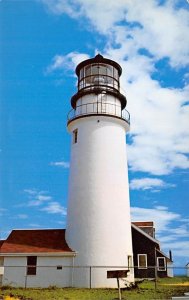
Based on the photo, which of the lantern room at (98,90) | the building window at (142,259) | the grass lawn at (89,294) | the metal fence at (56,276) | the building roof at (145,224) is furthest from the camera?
the building roof at (145,224)

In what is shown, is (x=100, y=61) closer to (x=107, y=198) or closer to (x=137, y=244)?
(x=107, y=198)

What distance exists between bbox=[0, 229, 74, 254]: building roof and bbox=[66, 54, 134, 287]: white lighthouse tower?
0.31 meters

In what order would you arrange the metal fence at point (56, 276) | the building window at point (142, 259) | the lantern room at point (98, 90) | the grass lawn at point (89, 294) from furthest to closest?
the building window at point (142, 259) < the lantern room at point (98, 90) < the metal fence at point (56, 276) < the grass lawn at point (89, 294)

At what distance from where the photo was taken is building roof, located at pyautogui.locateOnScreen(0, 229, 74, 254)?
866 cm

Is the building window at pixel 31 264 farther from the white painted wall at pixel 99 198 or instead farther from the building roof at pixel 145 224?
the building roof at pixel 145 224

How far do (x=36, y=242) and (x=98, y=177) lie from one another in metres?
2.30

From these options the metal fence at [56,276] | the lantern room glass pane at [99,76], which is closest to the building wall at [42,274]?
the metal fence at [56,276]

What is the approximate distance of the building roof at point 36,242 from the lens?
866cm

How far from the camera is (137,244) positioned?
11.5 metres

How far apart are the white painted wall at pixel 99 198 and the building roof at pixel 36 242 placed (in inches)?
11.7

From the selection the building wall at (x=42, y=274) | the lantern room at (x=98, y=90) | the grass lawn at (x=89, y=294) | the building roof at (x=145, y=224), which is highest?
the lantern room at (x=98, y=90)

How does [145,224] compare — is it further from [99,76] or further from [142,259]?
[99,76]

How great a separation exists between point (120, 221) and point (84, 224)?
906 mm

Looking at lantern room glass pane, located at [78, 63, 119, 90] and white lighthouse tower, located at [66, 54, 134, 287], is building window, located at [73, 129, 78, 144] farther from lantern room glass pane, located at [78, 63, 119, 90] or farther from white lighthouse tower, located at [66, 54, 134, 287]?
lantern room glass pane, located at [78, 63, 119, 90]
